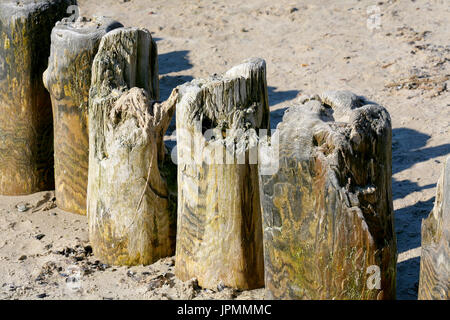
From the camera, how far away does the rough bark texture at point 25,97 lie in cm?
530

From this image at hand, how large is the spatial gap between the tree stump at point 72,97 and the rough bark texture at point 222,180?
48.5 inches

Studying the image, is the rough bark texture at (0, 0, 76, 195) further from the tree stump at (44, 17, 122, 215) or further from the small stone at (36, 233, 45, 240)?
the small stone at (36, 233, 45, 240)

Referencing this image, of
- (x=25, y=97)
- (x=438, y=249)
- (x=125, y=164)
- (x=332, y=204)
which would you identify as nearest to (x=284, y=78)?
Result: (x=25, y=97)

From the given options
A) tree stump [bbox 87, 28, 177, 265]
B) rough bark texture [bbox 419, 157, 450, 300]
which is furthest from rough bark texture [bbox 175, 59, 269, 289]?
rough bark texture [bbox 419, 157, 450, 300]

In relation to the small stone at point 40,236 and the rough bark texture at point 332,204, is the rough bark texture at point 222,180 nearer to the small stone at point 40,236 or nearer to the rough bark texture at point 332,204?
the rough bark texture at point 332,204

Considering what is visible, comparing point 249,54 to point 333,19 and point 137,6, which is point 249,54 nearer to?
point 333,19

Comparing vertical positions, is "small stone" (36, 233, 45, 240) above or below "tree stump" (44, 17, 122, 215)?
below

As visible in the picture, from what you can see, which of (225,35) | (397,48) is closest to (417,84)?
(397,48)

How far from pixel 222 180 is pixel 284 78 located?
14.0ft

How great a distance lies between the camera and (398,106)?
23.3 feet

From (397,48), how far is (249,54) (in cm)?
181

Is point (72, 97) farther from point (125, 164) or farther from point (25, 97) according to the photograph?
point (125, 164)

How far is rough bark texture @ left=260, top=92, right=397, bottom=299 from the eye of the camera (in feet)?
10.7

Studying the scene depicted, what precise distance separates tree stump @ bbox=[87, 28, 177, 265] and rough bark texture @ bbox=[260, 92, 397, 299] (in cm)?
112
